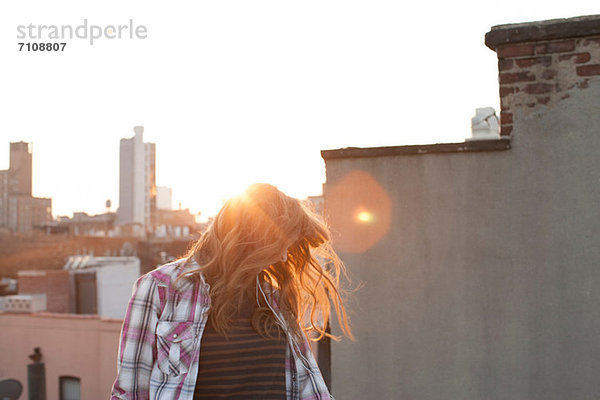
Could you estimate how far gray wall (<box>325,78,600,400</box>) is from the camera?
3.32m

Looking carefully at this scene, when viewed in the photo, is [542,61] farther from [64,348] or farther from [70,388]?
[70,388]

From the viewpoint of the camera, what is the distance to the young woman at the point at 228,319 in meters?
1.78

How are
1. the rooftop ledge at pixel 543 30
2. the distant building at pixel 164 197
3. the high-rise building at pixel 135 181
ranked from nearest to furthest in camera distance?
the rooftop ledge at pixel 543 30 < the high-rise building at pixel 135 181 < the distant building at pixel 164 197

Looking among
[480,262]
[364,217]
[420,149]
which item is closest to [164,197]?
[364,217]

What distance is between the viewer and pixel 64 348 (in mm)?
15930

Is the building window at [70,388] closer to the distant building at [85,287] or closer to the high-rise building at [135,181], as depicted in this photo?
the distant building at [85,287]

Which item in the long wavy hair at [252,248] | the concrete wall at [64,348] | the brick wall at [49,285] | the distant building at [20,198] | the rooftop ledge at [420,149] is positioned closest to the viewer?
the long wavy hair at [252,248]

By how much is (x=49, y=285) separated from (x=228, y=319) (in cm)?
2056

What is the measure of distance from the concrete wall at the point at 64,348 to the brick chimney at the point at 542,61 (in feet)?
46.4

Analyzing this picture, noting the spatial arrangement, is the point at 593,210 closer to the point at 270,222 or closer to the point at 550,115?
the point at 550,115

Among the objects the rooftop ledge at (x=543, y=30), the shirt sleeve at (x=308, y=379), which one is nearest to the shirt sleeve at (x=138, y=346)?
the shirt sleeve at (x=308, y=379)

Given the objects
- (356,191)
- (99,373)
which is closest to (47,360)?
(99,373)

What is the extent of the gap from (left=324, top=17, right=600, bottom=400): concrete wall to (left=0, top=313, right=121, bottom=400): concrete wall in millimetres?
13110

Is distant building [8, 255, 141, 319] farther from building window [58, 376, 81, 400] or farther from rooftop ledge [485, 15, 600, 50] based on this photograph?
rooftop ledge [485, 15, 600, 50]
